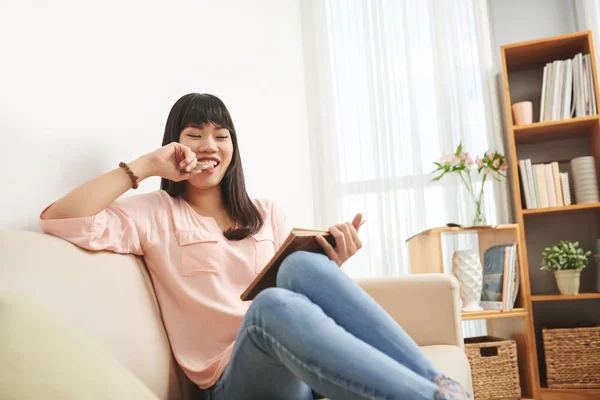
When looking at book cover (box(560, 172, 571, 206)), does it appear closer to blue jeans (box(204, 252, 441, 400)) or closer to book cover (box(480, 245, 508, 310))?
book cover (box(480, 245, 508, 310))

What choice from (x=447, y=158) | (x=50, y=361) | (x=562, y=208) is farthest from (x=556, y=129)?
(x=50, y=361)

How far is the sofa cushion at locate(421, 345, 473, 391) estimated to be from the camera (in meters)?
1.38

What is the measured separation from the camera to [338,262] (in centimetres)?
137

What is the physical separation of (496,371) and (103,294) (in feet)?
6.47

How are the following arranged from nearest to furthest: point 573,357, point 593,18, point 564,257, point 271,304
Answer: point 271,304, point 573,357, point 564,257, point 593,18

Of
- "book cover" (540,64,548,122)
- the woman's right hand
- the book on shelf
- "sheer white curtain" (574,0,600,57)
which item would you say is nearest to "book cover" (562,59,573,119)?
"book cover" (540,64,548,122)

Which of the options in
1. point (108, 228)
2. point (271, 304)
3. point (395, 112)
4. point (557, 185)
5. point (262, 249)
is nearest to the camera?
point (271, 304)

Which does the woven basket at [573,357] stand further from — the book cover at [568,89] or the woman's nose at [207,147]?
the woman's nose at [207,147]

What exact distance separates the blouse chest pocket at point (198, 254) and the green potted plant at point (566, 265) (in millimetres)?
1982

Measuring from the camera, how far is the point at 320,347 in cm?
91

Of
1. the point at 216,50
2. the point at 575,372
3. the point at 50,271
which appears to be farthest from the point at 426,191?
the point at 50,271

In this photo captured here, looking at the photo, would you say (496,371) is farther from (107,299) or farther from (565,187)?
(107,299)

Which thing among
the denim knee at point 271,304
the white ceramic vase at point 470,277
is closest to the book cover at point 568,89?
the white ceramic vase at point 470,277

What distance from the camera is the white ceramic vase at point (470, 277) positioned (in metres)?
2.66
